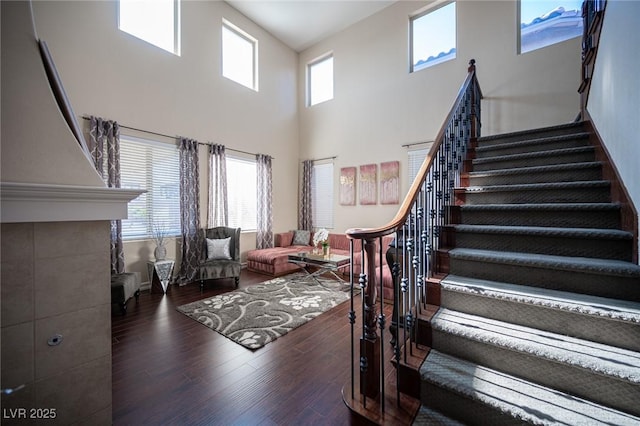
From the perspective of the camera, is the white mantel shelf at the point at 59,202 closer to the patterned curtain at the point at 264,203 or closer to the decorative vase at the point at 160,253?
the decorative vase at the point at 160,253

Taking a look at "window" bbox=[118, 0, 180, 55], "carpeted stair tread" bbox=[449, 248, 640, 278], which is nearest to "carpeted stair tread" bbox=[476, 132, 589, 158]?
"carpeted stair tread" bbox=[449, 248, 640, 278]

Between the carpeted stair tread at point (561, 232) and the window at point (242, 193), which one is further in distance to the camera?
the window at point (242, 193)

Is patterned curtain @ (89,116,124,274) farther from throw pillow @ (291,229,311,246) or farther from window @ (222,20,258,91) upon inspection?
throw pillow @ (291,229,311,246)

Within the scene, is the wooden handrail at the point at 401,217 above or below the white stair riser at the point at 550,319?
above

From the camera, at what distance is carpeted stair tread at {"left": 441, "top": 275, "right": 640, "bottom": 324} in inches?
51.0

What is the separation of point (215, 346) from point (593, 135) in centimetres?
407

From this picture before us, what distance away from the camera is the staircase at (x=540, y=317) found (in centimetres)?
119

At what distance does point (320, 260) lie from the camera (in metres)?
4.10

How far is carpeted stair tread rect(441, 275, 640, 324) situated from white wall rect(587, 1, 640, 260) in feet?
2.11

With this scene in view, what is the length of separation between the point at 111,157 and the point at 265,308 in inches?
121

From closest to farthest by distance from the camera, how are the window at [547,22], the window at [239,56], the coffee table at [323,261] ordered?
the window at [547,22]
the coffee table at [323,261]
the window at [239,56]

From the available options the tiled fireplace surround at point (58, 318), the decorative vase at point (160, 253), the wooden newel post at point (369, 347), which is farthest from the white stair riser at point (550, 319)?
the decorative vase at point (160, 253)

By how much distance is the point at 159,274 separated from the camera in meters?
3.83

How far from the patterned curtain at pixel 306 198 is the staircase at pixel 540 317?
4503 millimetres
